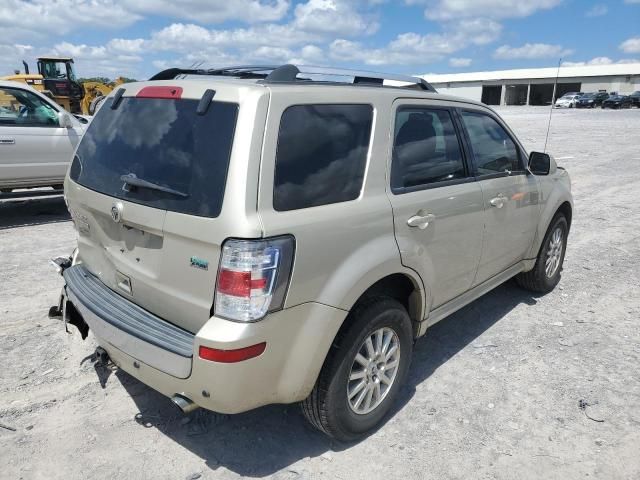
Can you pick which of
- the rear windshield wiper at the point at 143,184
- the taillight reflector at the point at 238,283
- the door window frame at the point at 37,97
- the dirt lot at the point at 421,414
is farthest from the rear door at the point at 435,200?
the door window frame at the point at 37,97

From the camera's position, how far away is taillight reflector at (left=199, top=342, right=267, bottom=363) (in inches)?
87.8

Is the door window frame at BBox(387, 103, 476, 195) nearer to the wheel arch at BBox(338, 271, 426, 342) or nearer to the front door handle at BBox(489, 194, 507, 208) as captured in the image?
the front door handle at BBox(489, 194, 507, 208)

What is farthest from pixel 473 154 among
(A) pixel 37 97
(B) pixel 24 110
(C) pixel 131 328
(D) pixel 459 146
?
(B) pixel 24 110

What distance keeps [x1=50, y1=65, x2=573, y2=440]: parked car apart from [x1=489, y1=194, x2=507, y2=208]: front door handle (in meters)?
0.28

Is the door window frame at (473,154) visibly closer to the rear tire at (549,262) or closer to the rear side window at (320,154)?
the rear tire at (549,262)

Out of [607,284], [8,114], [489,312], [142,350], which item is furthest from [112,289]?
[8,114]

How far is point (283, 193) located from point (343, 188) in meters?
0.39

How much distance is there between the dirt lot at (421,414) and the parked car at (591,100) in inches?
2106

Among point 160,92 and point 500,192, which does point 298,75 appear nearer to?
point 160,92

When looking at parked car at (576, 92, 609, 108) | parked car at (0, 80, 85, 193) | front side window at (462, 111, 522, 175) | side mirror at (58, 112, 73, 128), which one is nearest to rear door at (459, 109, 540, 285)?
front side window at (462, 111, 522, 175)

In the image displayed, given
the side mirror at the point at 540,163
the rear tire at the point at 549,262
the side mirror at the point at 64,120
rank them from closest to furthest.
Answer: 1. the side mirror at the point at 540,163
2. the rear tire at the point at 549,262
3. the side mirror at the point at 64,120

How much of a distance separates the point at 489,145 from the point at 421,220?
4.38 ft

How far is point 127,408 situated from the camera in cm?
318

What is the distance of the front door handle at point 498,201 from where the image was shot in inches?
147
